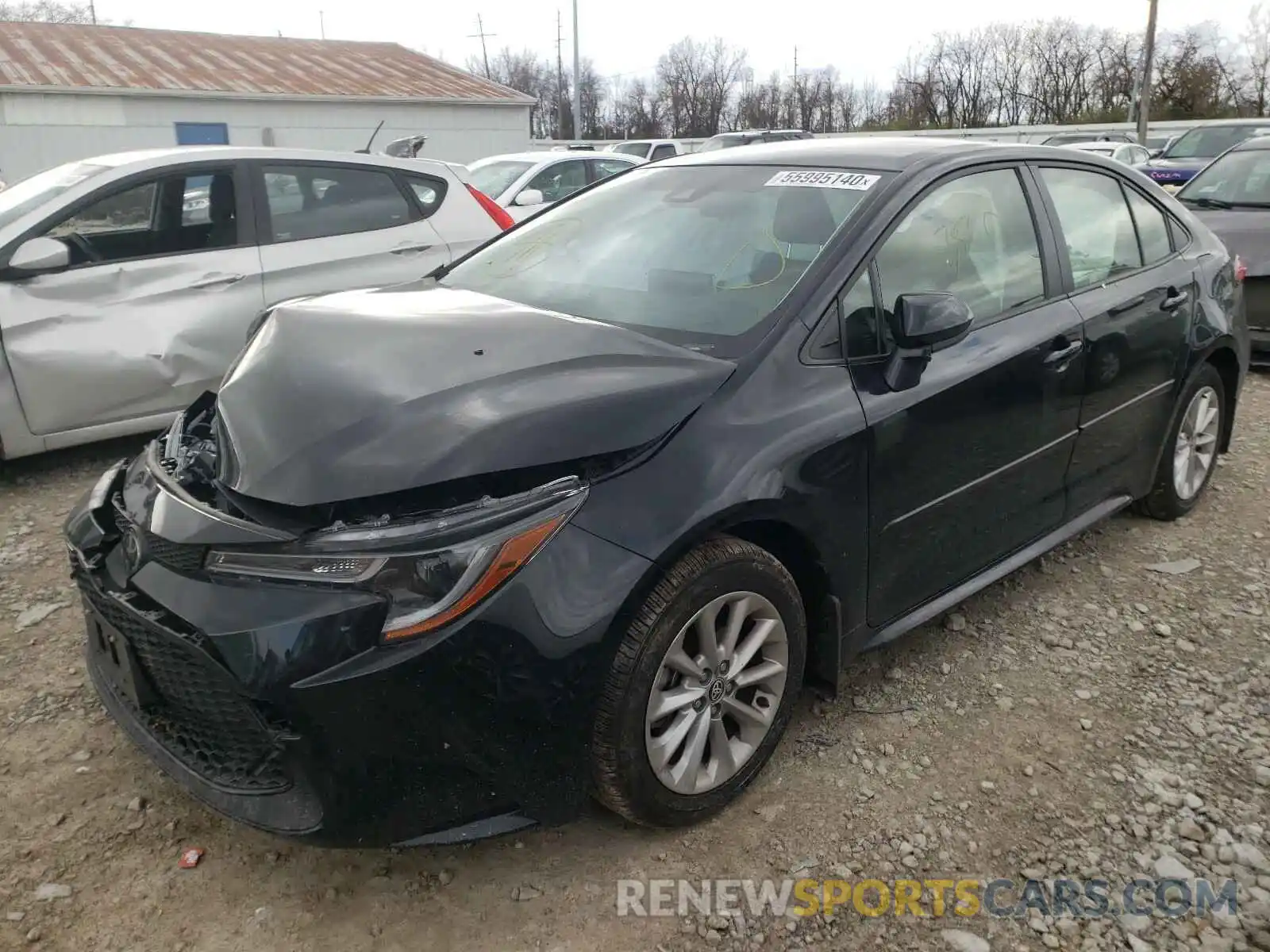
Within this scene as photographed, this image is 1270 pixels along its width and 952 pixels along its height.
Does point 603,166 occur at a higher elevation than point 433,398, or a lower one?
higher

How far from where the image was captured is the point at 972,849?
237 cm

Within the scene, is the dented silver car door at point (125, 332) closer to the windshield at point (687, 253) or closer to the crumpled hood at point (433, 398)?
the windshield at point (687, 253)

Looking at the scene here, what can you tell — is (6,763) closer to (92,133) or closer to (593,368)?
(593,368)

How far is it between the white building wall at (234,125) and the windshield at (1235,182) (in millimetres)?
20413

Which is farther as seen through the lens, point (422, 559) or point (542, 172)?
point (542, 172)

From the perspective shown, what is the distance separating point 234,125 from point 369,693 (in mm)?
26213

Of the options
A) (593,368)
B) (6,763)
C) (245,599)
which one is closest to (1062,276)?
(593,368)

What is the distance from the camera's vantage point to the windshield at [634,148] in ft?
83.4

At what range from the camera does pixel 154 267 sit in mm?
4816

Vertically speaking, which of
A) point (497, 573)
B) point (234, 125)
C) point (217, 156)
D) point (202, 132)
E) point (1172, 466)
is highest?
point (234, 125)

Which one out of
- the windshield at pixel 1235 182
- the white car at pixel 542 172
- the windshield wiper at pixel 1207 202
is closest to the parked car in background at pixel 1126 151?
the white car at pixel 542 172

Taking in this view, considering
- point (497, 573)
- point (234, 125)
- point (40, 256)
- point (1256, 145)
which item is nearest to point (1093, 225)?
point (497, 573)

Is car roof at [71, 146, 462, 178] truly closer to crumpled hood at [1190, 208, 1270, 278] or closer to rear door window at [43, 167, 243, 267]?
rear door window at [43, 167, 243, 267]

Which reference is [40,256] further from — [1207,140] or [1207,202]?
[1207,140]
